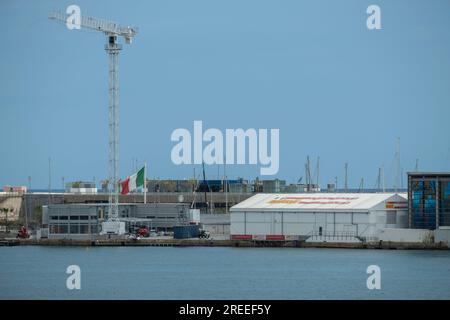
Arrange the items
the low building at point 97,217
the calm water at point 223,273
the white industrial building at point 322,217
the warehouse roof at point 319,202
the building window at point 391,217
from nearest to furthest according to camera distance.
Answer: the calm water at point 223,273
the white industrial building at point 322,217
the building window at point 391,217
the warehouse roof at point 319,202
the low building at point 97,217

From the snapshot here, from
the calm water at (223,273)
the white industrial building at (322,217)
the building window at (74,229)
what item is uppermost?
the white industrial building at (322,217)

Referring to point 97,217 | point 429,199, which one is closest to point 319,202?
point 429,199

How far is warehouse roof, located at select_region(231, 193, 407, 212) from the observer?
84.6 meters

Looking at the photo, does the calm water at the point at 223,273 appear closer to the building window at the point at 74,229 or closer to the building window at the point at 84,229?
the building window at the point at 84,229

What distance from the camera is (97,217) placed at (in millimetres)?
92938

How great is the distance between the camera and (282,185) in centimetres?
12106

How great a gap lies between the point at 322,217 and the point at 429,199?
6.60 m

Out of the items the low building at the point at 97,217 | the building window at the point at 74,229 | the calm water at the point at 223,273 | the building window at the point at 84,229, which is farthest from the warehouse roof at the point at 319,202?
the building window at the point at 74,229

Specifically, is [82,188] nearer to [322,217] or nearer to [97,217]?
[97,217]

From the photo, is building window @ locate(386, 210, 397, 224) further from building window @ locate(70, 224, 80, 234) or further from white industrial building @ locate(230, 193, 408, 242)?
building window @ locate(70, 224, 80, 234)

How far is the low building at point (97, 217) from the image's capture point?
92.4m

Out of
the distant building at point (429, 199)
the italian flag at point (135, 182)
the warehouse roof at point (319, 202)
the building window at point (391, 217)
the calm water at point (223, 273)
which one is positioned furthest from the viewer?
the italian flag at point (135, 182)

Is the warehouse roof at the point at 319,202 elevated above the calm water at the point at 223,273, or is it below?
above

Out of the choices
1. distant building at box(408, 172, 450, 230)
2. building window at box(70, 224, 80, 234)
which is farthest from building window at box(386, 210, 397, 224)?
building window at box(70, 224, 80, 234)
